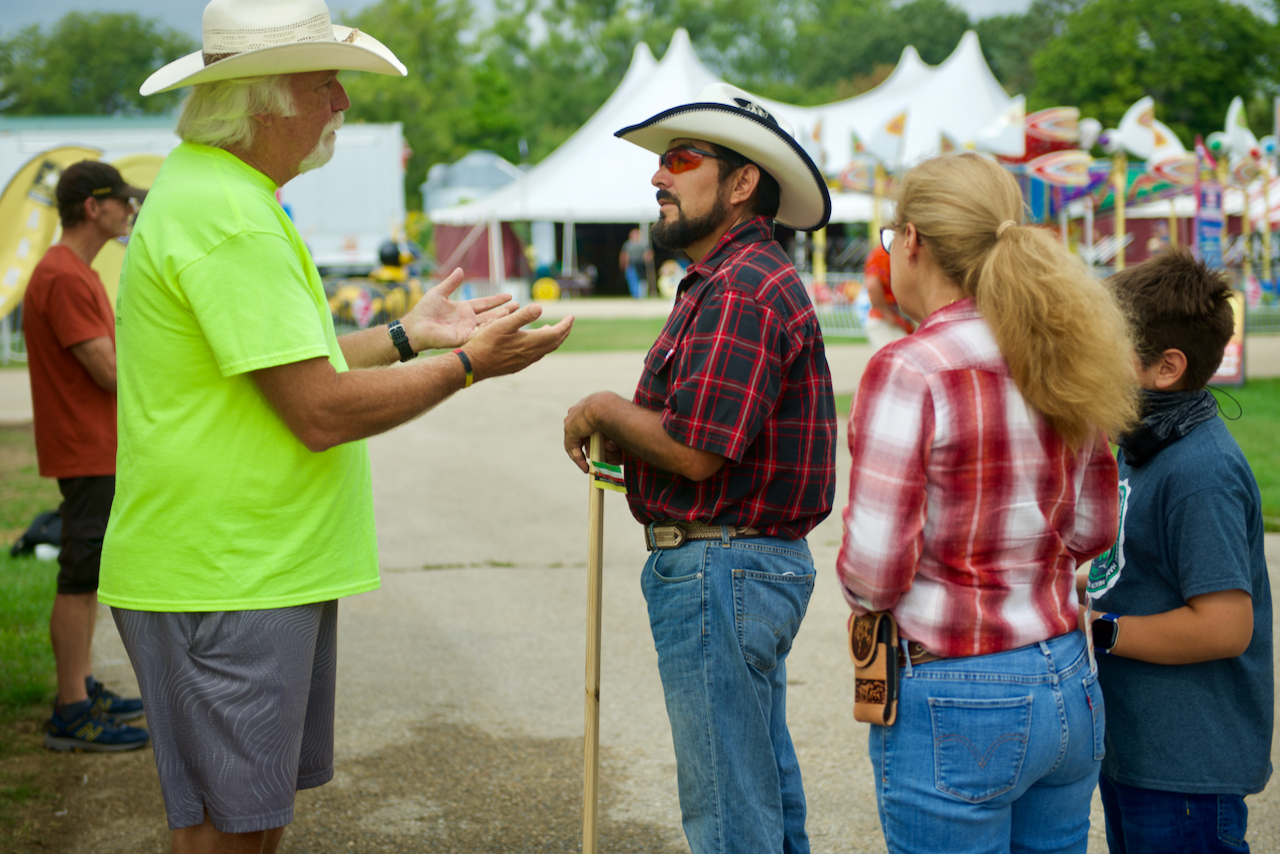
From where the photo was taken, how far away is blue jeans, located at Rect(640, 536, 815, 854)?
2.44 meters

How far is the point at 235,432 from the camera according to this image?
222cm

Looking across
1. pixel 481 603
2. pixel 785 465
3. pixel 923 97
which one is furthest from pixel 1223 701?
pixel 923 97

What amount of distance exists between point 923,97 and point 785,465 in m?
37.9

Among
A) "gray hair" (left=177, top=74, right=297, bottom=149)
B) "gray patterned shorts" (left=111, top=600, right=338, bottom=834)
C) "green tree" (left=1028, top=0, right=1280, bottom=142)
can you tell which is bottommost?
"gray patterned shorts" (left=111, top=600, right=338, bottom=834)

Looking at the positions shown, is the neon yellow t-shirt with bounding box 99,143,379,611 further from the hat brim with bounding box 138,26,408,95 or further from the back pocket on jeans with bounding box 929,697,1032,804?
the back pocket on jeans with bounding box 929,697,1032,804

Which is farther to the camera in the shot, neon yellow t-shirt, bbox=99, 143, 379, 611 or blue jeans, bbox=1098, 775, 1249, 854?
blue jeans, bbox=1098, 775, 1249, 854

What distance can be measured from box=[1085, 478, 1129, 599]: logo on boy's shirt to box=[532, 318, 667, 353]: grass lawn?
46.6ft

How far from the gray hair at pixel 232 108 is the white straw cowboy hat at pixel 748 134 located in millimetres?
857

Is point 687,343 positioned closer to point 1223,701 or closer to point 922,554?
point 922,554

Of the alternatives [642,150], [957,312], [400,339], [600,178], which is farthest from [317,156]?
[600,178]

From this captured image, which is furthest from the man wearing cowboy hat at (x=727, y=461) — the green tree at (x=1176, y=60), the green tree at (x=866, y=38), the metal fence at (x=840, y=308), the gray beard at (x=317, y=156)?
the green tree at (x=866, y=38)

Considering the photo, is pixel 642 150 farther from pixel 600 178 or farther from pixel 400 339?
pixel 400 339

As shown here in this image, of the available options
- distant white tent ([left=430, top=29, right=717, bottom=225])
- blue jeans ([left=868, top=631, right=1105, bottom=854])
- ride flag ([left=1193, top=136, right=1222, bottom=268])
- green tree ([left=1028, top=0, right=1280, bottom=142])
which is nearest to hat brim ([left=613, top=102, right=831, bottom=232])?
blue jeans ([left=868, top=631, right=1105, bottom=854])

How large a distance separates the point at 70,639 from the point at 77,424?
2.67 ft
